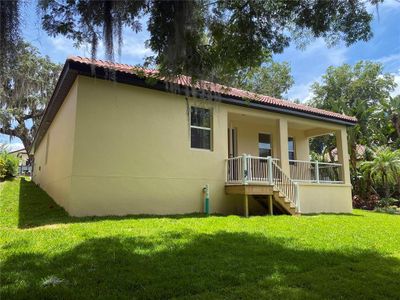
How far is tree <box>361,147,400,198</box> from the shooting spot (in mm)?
18375

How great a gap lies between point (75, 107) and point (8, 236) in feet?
12.9

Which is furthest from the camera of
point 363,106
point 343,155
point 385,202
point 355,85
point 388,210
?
point 355,85

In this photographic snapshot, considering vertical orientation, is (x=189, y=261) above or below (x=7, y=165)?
below

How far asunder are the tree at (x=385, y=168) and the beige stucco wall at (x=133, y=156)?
36.2ft

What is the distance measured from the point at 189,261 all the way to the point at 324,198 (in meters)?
9.58

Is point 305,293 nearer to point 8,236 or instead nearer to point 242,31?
point 242,31

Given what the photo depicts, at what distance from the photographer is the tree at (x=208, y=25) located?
3.94 meters

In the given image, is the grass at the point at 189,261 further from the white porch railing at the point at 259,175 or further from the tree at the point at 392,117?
the tree at the point at 392,117

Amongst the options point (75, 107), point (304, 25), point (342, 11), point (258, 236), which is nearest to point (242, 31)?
point (304, 25)

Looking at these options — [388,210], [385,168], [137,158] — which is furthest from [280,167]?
[385,168]

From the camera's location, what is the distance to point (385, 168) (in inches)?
728

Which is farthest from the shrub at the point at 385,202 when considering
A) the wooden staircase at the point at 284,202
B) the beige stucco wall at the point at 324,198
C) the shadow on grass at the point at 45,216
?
the shadow on grass at the point at 45,216

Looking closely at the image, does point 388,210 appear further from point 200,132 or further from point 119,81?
point 119,81

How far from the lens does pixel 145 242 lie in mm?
5668
